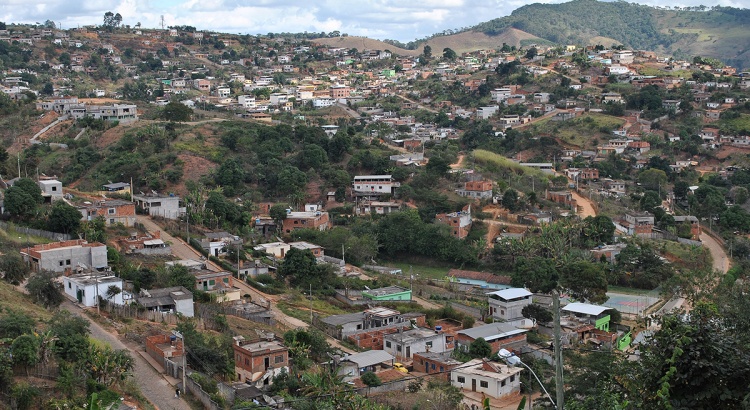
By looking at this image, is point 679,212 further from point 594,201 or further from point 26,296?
point 26,296

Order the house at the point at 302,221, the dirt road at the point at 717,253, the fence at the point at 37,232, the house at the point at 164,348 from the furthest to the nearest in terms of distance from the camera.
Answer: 1. the house at the point at 302,221
2. the dirt road at the point at 717,253
3. the fence at the point at 37,232
4. the house at the point at 164,348

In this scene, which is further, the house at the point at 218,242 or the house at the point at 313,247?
the house at the point at 313,247

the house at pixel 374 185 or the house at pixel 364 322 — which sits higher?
the house at pixel 374 185

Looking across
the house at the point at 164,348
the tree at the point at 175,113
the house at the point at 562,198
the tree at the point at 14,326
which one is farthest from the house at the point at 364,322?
the tree at the point at 175,113

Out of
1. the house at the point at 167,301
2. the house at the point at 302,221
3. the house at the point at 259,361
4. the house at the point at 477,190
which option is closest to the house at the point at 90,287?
the house at the point at 167,301

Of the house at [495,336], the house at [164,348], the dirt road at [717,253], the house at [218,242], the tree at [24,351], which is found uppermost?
the tree at [24,351]

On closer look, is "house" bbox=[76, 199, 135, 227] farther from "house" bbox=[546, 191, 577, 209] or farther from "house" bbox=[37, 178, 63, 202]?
"house" bbox=[546, 191, 577, 209]

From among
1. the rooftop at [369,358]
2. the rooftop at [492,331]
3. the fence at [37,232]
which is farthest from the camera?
the fence at [37,232]

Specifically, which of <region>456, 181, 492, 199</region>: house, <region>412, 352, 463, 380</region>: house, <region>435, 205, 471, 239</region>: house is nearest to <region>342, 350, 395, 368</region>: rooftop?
<region>412, 352, 463, 380</region>: house

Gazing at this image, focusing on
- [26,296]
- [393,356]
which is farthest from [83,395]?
[393,356]

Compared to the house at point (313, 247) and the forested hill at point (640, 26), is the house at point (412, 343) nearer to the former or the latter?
the house at point (313, 247)
